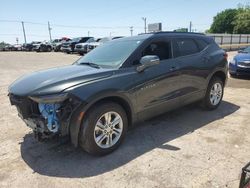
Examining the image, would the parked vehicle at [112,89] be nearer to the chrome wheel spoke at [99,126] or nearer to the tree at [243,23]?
the chrome wheel spoke at [99,126]

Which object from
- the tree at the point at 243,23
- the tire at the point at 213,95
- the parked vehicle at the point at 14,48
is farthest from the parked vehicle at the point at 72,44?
the tree at the point at 243,23

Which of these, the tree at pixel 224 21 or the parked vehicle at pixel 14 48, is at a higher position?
the tree at pixel 224 21

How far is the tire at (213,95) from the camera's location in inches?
220

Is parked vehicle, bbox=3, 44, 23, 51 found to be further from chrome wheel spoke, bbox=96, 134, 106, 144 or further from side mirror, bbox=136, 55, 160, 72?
chrome wheel spoke, bbox=96, 134, 106, 144

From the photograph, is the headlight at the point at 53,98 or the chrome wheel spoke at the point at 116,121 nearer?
the headlight at the point at 53,98

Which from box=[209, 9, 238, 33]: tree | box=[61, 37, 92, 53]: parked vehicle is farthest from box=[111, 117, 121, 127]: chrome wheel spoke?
box=[209, 9, 238, 33]: tree

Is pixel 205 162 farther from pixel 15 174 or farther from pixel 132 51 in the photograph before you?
pixel 15 174

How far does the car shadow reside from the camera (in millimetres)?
3424

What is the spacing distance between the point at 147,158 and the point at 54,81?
5.65 ft

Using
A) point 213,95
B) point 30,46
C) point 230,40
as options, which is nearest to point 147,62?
point 213,95

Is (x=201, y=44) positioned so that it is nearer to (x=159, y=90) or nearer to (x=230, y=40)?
(x=159, y=90)

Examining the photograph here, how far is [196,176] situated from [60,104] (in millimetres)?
1969

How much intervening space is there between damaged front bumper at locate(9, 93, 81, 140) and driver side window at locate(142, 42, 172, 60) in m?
1.69

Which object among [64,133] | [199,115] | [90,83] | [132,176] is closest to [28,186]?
[64,133]
